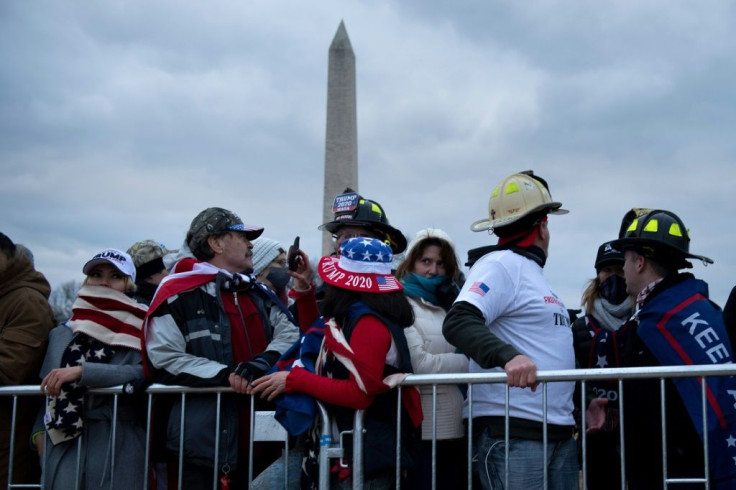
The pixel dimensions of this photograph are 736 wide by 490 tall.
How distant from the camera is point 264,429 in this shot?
12.0 feet

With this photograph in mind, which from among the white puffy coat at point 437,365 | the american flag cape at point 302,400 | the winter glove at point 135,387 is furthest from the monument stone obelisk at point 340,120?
the american flag cape at point 302,400

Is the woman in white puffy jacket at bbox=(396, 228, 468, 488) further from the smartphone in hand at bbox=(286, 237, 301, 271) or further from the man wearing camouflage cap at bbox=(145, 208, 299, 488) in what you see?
the man wearing camouflage cap at bbox=(145, 208, 299, 488)

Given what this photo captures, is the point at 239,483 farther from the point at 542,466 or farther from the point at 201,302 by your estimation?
the point at 542,466

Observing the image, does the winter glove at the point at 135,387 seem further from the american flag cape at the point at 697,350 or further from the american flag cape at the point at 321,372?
the american flag cape at the point at 697,350

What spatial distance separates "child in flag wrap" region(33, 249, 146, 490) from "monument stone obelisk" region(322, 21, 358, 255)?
44.8 ft

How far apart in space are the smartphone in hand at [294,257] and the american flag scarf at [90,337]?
90cm

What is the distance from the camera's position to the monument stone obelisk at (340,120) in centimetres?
1751

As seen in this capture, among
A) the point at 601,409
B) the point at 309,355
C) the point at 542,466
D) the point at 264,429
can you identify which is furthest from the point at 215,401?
the point at 601,409

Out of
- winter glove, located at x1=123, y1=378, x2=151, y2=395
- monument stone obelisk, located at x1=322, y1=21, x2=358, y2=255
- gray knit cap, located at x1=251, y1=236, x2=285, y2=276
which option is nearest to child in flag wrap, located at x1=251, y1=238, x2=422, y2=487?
winter glove, located at x1=123, y1=378, x2=151, y2=395

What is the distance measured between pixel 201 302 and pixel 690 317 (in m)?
2.28

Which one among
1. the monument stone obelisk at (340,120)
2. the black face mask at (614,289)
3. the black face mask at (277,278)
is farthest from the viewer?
the monument stone obelisk at (340,120)

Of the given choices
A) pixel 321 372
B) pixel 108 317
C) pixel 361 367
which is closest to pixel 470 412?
pixel 361 367

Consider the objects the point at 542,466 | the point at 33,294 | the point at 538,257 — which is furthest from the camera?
the point at 33,294

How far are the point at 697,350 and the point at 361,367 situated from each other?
4.60 feet
